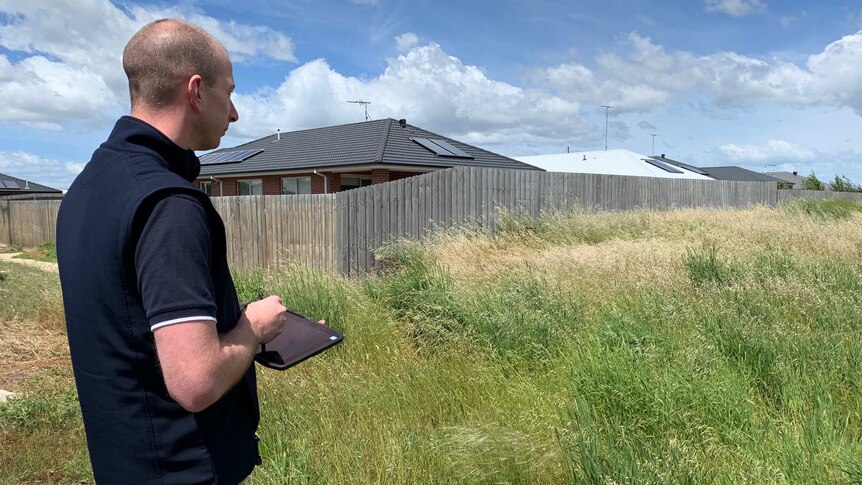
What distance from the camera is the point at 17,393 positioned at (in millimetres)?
4641

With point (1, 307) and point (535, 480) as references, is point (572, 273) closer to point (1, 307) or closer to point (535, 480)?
point (535, 480)

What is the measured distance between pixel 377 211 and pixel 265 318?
921 centimetres

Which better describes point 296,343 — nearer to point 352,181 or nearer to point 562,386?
point 562,386

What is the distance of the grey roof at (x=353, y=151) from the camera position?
20344mm

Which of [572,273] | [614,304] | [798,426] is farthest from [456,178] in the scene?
[798,426]

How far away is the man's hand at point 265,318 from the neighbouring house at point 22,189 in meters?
41.8

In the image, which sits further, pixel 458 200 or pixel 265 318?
pixel 458 200

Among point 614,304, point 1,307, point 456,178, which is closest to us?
point 614,304

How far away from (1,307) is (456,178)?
800cm

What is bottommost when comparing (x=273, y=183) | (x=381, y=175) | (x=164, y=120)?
(x=164, y=120)

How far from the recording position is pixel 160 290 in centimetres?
124

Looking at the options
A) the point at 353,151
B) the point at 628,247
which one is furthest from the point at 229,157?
the point at 628,247

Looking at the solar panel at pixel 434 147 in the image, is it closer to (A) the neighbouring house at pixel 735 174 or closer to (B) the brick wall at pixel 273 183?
(B) the brick wall at pixel 273 183

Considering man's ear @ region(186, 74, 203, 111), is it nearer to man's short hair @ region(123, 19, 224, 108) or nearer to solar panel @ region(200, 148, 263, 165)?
man's short hair @ region(123, 19, 224, 108)
